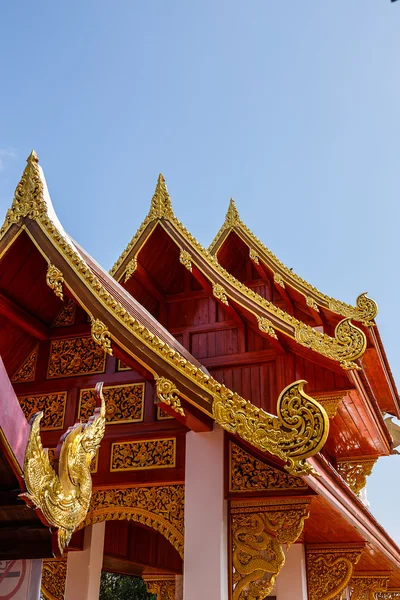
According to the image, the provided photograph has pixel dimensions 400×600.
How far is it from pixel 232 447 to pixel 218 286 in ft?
5.57

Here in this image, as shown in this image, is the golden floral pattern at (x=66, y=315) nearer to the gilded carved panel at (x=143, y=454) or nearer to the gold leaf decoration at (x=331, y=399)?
the gilded carved panel at (x=143, y=454)

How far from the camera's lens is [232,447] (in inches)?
215

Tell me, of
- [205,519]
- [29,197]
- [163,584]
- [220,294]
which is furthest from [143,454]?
[163,584]

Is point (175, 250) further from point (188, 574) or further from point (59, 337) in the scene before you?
point (188, 574)

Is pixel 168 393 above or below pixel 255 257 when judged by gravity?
below

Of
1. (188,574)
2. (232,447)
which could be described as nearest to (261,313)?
(232,447)

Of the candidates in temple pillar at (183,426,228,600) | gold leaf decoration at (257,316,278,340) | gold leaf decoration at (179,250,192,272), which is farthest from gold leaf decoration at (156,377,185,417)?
gold leaf decoration at (179,250,192,272)

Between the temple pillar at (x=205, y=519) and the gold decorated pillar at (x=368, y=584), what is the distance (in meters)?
4.43

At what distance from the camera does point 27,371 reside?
21.7ft

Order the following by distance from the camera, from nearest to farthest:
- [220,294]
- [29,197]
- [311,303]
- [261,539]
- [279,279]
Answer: [261,539], [29,197], [220,294], [311,303], [279,279]

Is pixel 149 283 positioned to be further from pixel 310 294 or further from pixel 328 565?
pixel 328 565

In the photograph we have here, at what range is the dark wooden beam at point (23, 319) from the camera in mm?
6031

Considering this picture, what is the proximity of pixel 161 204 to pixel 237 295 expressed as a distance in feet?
4.88

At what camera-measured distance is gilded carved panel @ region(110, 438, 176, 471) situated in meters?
5.70
